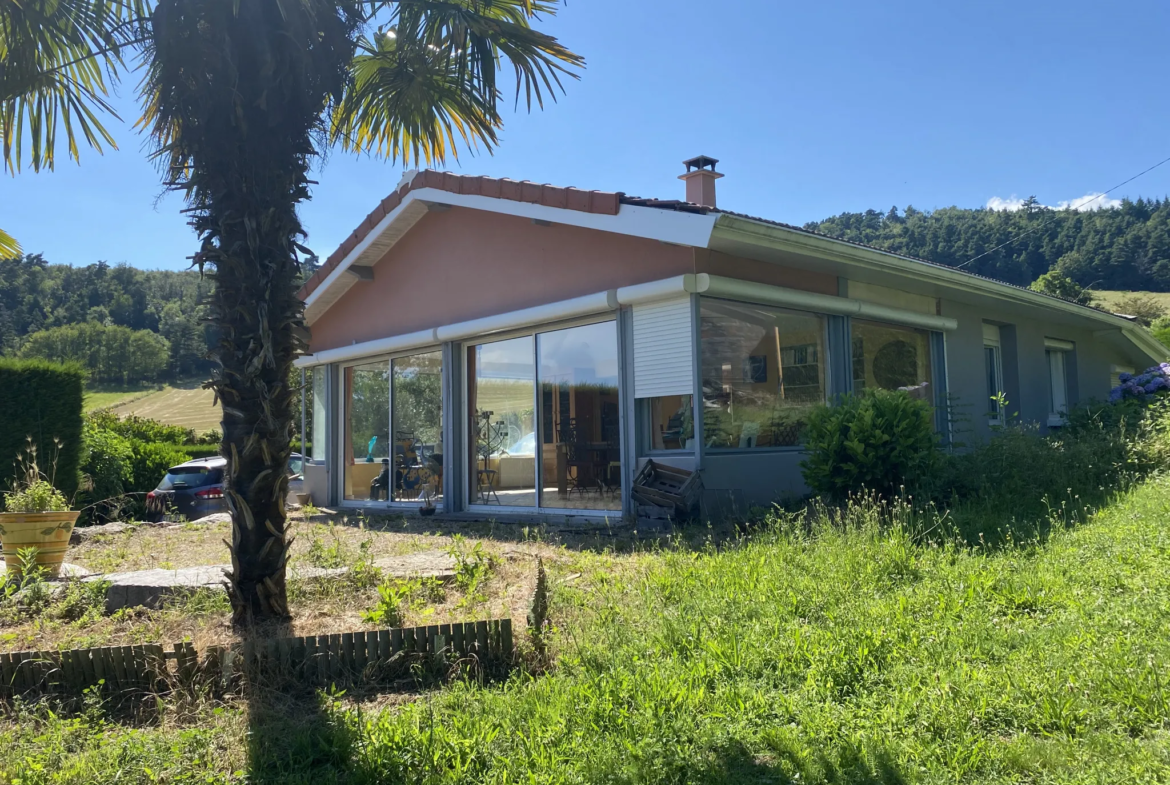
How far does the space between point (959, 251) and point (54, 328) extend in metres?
59.2

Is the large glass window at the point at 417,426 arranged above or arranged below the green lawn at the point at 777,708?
above

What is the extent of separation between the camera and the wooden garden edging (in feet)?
13.0

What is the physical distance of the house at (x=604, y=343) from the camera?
8734 mm

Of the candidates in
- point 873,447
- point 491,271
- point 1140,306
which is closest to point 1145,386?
point 873,447

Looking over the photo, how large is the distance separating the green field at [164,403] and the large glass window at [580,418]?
3871 centimetres

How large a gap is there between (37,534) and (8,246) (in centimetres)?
433

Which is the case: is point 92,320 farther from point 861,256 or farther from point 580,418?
point 861,256

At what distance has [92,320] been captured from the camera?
202ft

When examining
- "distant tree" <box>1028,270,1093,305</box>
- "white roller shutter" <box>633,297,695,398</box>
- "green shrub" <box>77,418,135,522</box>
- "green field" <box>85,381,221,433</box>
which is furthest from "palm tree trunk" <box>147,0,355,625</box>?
"green field" <box>85,381,221,433</box>

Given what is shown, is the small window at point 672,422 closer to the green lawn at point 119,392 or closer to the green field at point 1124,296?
the green field at point 1124,296

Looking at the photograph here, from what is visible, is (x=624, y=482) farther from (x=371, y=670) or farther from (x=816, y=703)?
(x=816, y=703)

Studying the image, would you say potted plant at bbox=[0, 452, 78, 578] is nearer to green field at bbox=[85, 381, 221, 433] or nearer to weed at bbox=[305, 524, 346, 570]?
weed at bbox=[305, 524, 346, 570]

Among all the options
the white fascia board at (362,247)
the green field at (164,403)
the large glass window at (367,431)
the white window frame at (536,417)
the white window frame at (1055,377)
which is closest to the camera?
the white window frame at (536,417)

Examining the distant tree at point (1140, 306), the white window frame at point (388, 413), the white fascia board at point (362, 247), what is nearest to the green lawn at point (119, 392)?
the white window frame at point (388, 413)
